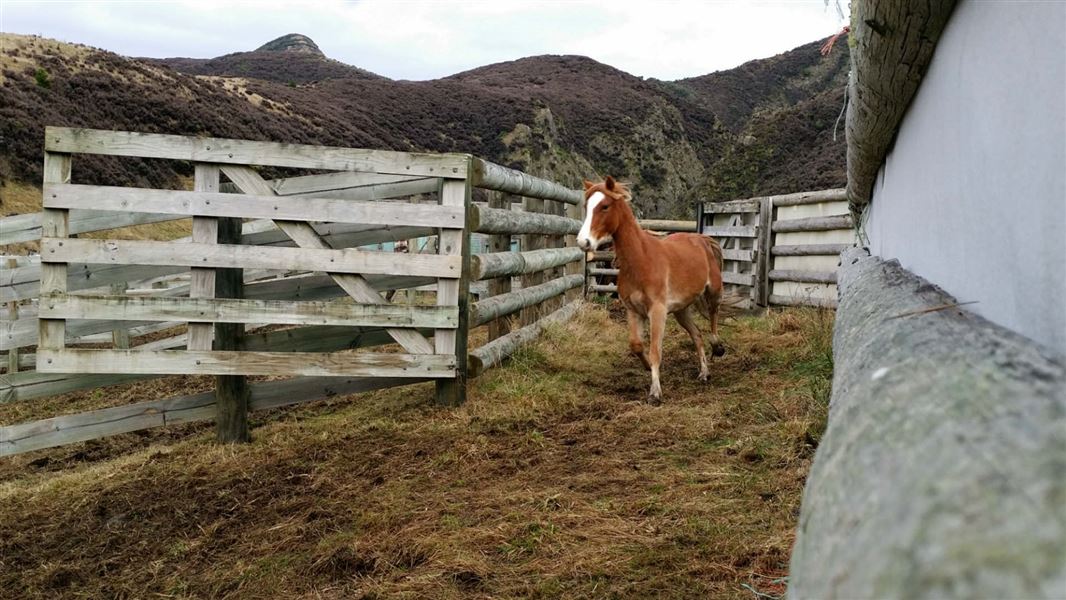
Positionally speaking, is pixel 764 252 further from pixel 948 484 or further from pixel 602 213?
pixel 948 484

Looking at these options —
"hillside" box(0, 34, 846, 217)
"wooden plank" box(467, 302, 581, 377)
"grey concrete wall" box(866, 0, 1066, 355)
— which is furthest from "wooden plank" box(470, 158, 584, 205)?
"hillside" box(0, 34, 846, 217)

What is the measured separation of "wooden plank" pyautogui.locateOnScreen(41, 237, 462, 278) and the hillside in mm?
12307

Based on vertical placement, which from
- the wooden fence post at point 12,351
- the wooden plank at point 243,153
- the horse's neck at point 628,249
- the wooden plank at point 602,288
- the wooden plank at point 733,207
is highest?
the wooden plank at point 733,207

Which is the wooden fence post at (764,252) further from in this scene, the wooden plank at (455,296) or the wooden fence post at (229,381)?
the wooden fence post at (229,381)

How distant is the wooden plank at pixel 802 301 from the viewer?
9.64 m

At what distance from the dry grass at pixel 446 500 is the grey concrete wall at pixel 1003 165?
121 cm

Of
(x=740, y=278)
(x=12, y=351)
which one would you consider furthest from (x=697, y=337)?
(x=12, y=351)

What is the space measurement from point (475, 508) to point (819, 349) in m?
4.37

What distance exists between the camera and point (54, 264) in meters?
5.01

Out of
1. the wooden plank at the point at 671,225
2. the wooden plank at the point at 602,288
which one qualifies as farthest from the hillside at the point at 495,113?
the wooden plank at the point at 602,288

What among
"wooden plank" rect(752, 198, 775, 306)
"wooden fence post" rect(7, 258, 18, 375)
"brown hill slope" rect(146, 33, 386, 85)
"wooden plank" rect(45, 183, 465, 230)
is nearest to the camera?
"wooden plank" rect(45, 183, 465, 230)

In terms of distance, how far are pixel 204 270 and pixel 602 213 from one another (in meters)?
3.23

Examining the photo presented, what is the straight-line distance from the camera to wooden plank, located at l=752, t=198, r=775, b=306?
37.1 feet

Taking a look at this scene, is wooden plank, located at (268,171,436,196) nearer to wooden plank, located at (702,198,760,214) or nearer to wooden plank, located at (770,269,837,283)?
wooden plank, located at (770,269,837,283)
